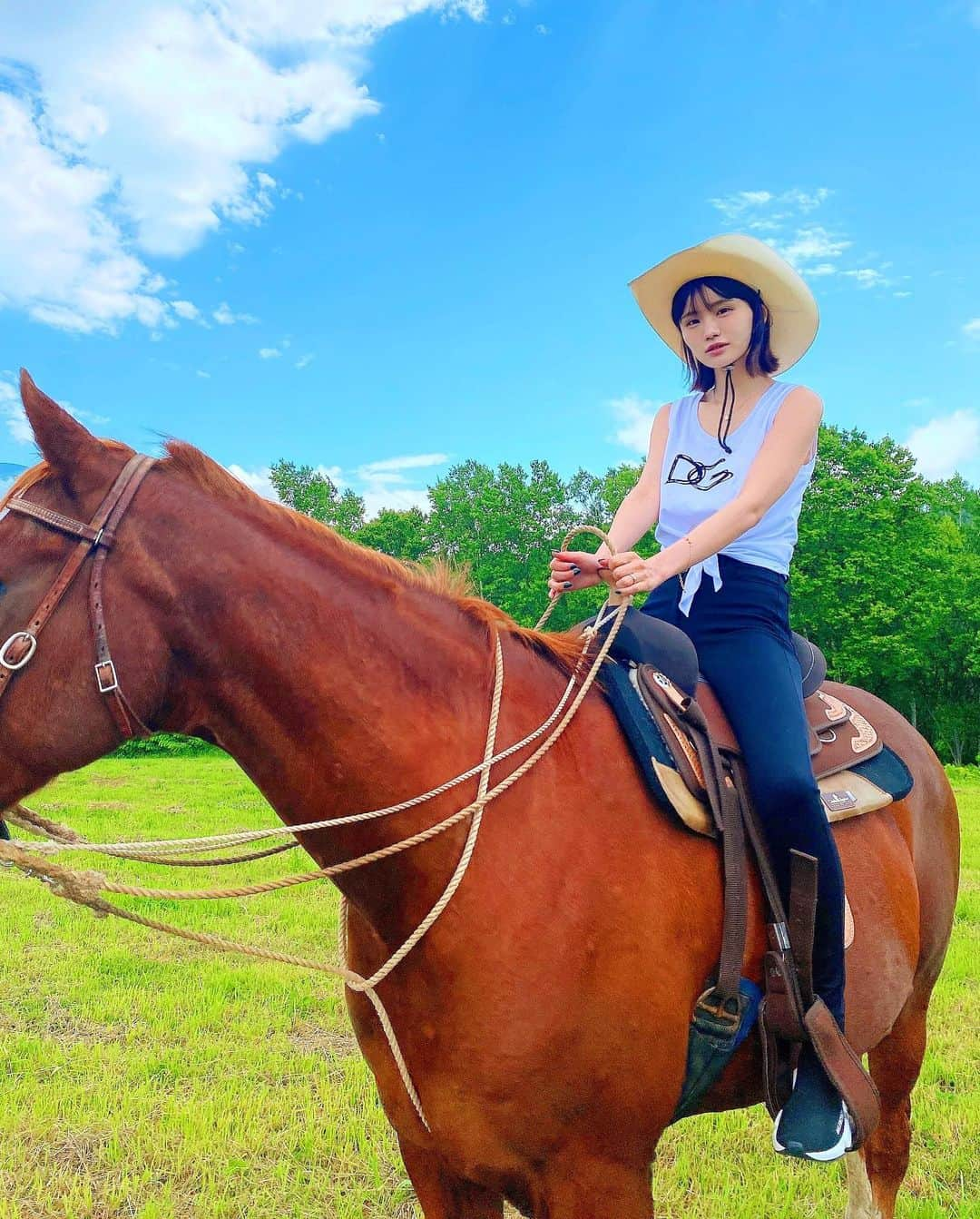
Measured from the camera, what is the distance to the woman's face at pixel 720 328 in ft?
8.95

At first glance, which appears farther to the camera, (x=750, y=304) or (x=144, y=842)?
(x=750, y=304)

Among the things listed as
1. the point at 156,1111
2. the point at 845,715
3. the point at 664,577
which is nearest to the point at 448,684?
the point at 664,577

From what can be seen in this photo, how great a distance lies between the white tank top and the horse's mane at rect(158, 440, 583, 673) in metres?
0.63

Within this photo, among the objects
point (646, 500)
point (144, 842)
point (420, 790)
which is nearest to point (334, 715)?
point (420, 790)

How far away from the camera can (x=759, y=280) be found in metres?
2.71

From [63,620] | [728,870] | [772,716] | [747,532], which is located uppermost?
[747,532]

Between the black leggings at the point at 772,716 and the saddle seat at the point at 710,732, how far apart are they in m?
0.10

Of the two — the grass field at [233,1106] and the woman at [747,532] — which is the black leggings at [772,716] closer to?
the woman at [747,532]

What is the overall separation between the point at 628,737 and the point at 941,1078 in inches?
176

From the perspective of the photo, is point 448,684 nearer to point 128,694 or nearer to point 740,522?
point 128,694

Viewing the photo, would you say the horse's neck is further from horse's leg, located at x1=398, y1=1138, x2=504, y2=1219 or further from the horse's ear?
horse's leg, located at x1=398, y1=1138, x2=504, y2=1219

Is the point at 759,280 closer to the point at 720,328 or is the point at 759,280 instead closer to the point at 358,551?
the point at 720,328

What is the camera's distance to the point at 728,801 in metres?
2.25

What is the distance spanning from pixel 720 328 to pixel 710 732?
56.5 inches
